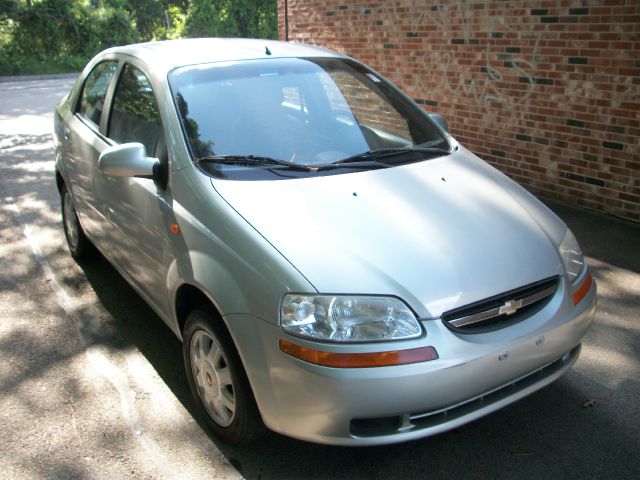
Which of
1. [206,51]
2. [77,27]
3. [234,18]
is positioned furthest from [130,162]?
[77,27]

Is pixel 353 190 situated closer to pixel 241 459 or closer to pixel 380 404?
pixel 380 404

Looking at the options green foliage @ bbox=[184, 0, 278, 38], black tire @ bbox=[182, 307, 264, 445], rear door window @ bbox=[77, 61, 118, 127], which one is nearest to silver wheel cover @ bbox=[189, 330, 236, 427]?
black tire @ bbox=[182, 307, 264, 445]

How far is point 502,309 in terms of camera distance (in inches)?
107

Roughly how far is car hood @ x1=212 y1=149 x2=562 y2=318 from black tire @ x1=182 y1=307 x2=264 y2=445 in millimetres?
520

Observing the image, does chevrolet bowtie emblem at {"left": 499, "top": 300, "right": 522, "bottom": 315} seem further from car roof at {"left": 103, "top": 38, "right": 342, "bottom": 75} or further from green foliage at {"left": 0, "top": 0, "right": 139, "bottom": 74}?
green foliage at {"left": 0, "top": 0, "right": 139, "bottom": 74}

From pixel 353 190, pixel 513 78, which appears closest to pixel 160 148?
pixel 353 190

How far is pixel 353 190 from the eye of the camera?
3.14m

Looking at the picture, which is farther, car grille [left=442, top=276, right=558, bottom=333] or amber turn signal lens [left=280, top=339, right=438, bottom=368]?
car grille [left=442, top=276, right=558, bottom=333]

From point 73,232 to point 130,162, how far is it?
Result: 2255mm

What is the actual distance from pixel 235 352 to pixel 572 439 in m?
1.62

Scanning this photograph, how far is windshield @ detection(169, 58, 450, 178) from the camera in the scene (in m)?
3.35

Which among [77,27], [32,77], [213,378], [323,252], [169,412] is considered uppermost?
[323,252]

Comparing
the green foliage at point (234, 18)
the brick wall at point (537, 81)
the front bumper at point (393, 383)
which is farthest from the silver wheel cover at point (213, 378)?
the green foliage at point (234, 18)

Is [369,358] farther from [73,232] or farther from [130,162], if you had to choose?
[73,232]
